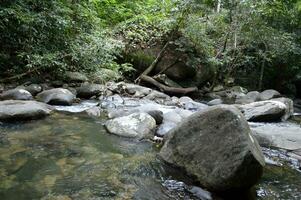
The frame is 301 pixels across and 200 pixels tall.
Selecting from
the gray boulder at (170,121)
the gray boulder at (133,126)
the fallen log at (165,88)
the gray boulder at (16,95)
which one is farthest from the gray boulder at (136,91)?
the gray boulder at (133,126)

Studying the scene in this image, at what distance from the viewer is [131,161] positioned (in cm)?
456

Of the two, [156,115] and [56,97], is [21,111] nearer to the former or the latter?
[56,97]

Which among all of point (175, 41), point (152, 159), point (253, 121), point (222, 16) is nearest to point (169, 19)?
point (175, 41)

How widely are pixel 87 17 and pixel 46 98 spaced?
3.46m

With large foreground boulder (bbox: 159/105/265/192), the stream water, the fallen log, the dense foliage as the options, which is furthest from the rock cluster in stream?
the fallen log

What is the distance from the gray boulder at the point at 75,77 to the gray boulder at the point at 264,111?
437 cm

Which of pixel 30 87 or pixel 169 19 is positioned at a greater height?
pixel 169 19

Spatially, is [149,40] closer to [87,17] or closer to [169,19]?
[169,19]

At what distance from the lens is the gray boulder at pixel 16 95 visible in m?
7.15

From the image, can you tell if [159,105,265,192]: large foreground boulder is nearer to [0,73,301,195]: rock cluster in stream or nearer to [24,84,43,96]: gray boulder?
[0,73,301,195]: rock cluster in stream

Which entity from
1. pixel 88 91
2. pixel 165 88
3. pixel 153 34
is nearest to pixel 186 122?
pixel 88 91

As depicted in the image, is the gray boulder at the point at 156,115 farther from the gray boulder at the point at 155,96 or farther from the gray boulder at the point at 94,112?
the gray boulder at the point at 155,96

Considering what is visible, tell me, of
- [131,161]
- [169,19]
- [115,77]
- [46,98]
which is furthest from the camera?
[169,19]

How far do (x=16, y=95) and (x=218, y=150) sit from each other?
5.14 metres
